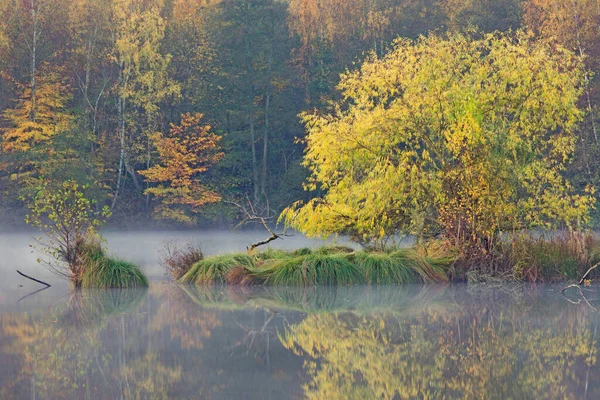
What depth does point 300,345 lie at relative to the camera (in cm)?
991

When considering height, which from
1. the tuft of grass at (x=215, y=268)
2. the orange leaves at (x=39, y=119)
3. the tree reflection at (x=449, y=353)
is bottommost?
the tree reflection at (x=449, y=353)

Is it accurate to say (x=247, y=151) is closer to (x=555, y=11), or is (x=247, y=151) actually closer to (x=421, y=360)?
(x=555, y=11)

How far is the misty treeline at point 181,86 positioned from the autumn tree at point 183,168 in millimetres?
98

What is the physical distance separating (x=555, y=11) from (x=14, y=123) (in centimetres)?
2251

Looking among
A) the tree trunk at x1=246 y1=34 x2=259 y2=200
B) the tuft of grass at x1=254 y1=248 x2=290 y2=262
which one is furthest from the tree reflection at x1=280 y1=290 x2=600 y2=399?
the tree trunk at x1=246 y1=34 x2=259 y2=200

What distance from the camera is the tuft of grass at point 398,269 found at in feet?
55.1

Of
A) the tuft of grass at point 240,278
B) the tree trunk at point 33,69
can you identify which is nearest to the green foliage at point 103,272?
the tuft of grass at point 240,278

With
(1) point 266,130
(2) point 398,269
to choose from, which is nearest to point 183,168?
(1) point 266,130

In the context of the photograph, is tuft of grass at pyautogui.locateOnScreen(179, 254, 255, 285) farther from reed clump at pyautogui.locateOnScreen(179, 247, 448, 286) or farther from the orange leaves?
the orange leaves

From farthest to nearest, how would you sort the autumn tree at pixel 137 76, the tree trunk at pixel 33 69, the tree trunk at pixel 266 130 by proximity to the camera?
the tree trunk at pixel 266 130, the autumn tree at pixel 137 76, the tree trunk at pixel 33 69

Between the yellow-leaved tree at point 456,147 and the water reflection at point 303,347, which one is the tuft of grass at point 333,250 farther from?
the water reflection at point 303,347

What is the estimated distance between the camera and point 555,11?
37500mm

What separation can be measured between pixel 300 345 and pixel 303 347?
0.45 feet

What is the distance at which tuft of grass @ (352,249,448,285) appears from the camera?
16797mm
